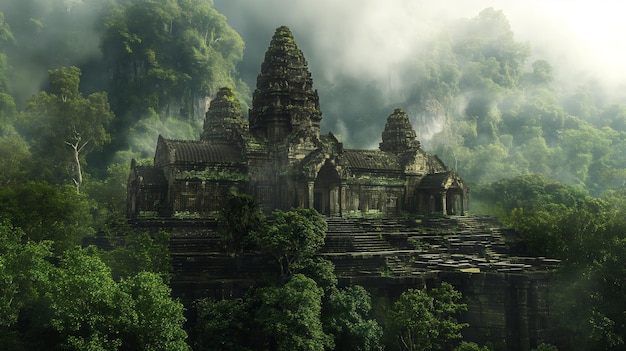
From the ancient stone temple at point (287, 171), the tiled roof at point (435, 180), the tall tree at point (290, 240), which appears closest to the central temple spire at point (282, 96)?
the ancient stone temple at point (287, 171)

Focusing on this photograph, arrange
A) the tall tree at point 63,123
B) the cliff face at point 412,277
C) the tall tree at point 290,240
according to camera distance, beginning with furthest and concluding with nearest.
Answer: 1. the tall tree at point 63,123
2. the cliff face at point 412,277
3. the tall tree at point 290,240

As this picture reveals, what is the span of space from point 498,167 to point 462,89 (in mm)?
25150

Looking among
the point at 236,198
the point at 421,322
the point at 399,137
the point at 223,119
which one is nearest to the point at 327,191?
the point at 236,198

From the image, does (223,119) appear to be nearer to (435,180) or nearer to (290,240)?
(435,180)

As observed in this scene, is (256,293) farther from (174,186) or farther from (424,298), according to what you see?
(174,186)

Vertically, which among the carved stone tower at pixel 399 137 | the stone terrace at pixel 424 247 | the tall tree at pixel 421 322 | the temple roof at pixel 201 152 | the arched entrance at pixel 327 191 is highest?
the carved stone tower at pixel 399 137

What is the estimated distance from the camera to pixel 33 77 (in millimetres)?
59656

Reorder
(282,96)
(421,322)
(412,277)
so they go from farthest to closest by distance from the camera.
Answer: (282,96), (412,277), (421,322)

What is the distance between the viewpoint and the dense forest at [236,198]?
15.5m

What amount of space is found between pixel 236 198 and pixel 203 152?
8.10m

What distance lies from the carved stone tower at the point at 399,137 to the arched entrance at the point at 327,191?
400 inches

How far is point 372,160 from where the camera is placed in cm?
3422

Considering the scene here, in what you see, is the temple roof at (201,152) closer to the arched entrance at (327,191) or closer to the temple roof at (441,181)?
the arched entrance at (327,191)

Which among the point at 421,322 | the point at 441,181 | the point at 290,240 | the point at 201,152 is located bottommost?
the point at 421,322
